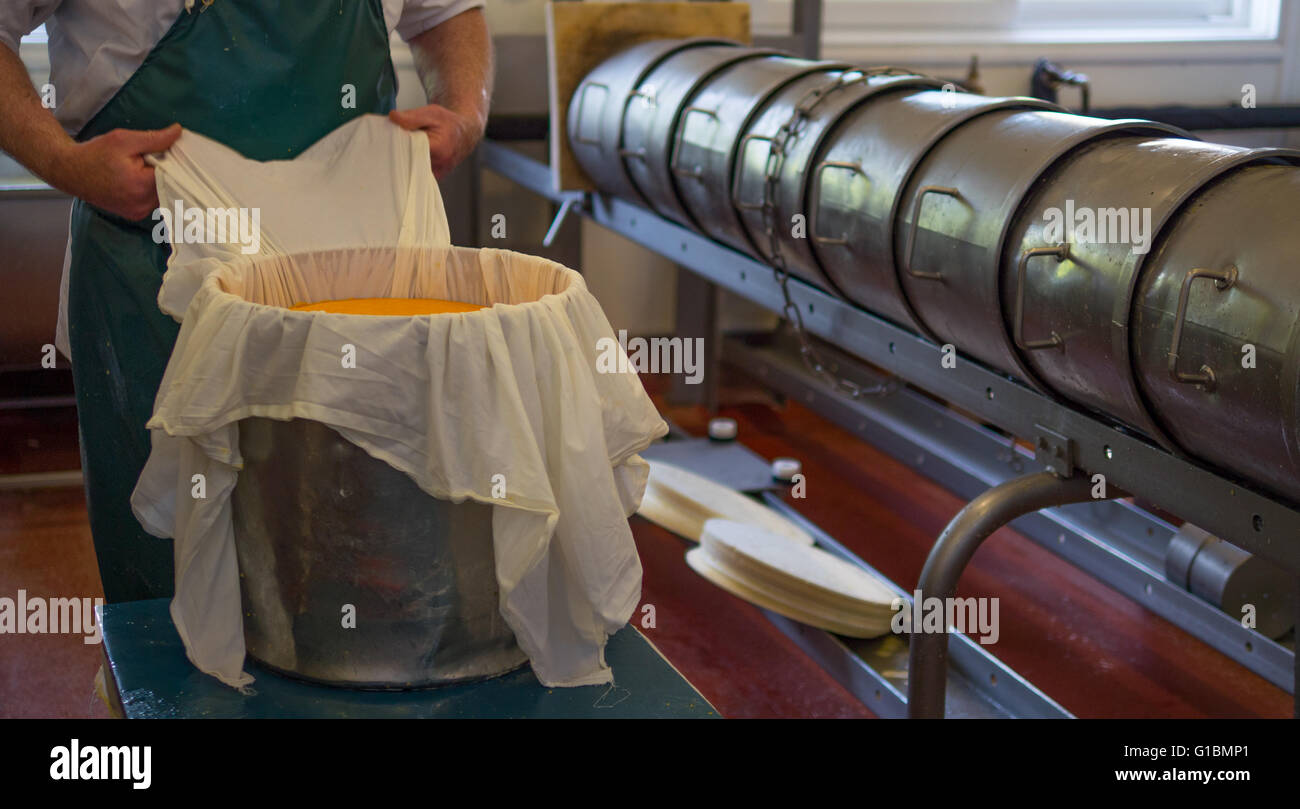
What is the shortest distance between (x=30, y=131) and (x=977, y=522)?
1142mm

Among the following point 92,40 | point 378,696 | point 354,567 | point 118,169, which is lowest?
point 378,696

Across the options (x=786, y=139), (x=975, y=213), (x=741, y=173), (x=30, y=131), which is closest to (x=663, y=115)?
(x=741, y=173)

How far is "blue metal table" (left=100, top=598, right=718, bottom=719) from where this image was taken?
861 mm

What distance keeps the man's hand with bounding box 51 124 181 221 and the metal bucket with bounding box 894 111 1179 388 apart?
90 centimetres

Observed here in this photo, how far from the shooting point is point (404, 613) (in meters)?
0.85

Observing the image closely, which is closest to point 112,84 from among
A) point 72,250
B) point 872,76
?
point 72,250

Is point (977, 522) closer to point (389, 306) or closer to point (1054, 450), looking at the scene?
point (1054, 450)

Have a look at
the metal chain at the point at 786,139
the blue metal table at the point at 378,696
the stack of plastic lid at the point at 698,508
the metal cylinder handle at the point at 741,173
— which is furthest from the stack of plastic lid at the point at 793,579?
the blue metal table at the point at 378,696

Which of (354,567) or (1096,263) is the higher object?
(1096,263)

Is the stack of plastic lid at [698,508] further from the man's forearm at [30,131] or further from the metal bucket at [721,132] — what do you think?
the man's forearm at [30,131]

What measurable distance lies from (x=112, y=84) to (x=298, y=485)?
0.73 meters

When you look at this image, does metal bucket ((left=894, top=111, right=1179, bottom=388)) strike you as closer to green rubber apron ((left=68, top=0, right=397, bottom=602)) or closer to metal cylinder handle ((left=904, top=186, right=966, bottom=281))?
metal cylinder handle ((left=904, top=186, right=966, bottom=281))

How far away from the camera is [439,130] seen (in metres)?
1.34

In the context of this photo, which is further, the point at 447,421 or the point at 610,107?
the point at 610,107
